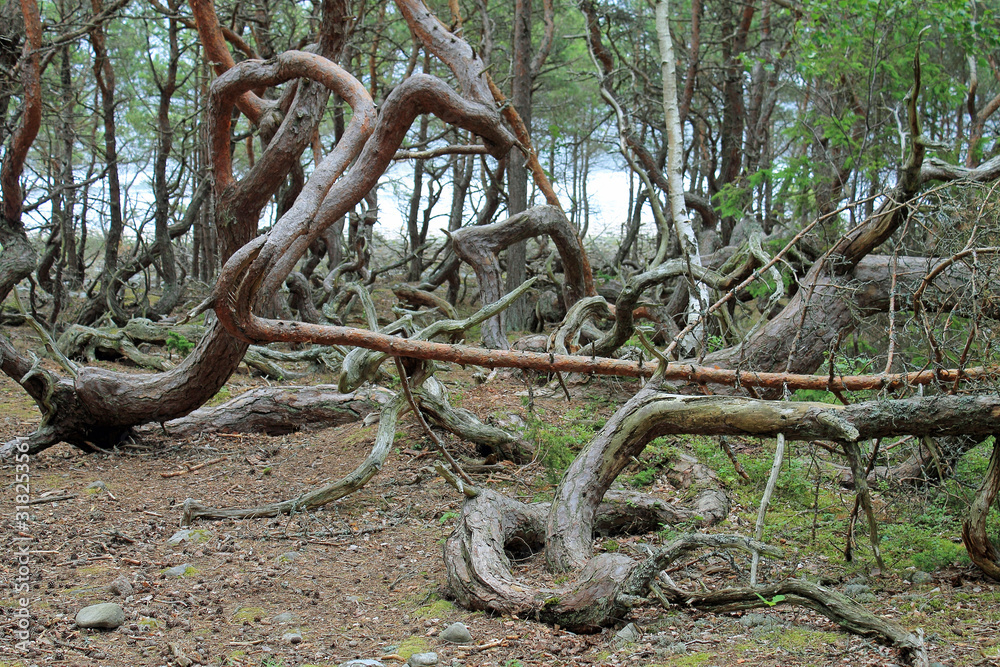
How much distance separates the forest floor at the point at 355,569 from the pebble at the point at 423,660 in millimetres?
55

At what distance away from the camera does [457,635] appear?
275cm

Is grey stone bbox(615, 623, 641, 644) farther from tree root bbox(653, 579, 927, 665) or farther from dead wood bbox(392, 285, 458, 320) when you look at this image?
dead wood bbox(392, 285, 458, 320)

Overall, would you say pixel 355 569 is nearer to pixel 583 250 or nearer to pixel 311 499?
pixel 311 499

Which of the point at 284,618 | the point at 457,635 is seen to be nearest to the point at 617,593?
the point at 457,635

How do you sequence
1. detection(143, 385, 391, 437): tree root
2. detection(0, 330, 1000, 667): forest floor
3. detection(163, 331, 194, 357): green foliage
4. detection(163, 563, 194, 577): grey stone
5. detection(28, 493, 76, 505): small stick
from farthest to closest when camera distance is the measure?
detection(163, 331, 194, 357): green foliage → detection(143, 385, 391, 437): tree root → detection(28, 493, 76, 505): small stick → detection(163, 563, 194, 577): grey stone → detection(0, 330, 1000, 667): forest floor

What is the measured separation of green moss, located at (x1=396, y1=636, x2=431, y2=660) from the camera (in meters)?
2.68

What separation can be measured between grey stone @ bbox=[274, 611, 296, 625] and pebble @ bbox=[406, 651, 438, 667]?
734mm

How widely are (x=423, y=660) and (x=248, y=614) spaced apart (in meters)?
1.00

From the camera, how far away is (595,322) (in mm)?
8211

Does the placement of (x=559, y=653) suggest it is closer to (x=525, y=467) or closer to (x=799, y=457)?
(x=525, y=467)

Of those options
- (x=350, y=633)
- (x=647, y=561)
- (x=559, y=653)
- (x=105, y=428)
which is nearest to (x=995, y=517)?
(x=647, y=561)

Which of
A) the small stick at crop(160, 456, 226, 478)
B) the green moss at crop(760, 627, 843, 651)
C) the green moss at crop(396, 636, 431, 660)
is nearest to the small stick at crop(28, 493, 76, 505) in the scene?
the small stick at crop(160, 456, 226, 478)

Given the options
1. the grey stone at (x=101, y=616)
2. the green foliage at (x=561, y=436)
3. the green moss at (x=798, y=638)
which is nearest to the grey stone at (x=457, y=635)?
the green moss at (x=798, y=638)

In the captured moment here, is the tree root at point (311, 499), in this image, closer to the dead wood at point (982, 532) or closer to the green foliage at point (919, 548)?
the green foliage at point (919, 548)
